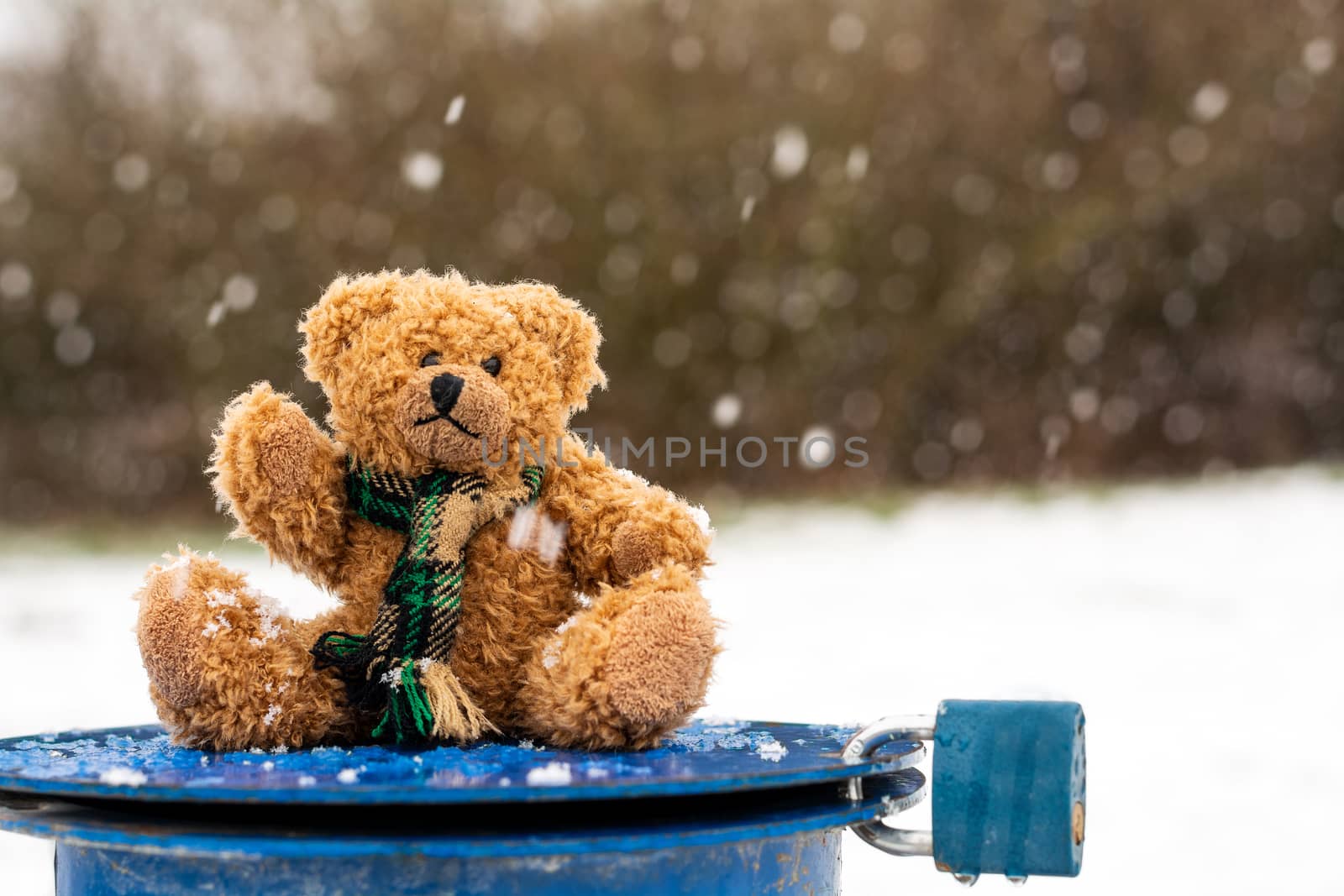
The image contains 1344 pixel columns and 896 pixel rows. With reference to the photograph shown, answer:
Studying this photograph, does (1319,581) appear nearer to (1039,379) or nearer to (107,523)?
(1039,379)

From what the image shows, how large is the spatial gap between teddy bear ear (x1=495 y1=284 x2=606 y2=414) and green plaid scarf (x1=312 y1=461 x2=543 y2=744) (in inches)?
4.6

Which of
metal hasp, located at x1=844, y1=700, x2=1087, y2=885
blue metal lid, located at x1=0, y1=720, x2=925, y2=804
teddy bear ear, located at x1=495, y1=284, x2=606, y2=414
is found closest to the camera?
blue metal lid, located at x1=0, y1=720, x2=925, y2=804

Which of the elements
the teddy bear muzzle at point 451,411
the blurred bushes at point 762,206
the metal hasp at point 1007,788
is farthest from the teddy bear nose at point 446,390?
the blurred bushes at point 762,206

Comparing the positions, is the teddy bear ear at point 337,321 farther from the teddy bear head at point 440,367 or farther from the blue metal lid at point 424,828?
the blue metal lid at point 424,828

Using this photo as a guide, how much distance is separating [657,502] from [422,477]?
0.64 feet

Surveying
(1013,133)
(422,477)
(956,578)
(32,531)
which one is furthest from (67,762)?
(1013,133)

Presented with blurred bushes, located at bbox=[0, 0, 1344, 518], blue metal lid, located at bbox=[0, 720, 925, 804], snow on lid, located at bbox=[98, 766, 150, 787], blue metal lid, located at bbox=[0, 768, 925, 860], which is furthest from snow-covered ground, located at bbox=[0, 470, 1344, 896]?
snow on lid, located at bbox=[98, 766, 150, 787]

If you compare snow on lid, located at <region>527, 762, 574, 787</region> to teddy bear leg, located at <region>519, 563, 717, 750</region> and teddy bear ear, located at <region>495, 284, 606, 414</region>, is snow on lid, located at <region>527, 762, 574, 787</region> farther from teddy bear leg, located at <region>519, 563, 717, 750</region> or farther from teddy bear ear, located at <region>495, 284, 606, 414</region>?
teddy bear ear, located at <region>495, 284, 606, 414</region>

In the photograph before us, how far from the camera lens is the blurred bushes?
10.1 ft

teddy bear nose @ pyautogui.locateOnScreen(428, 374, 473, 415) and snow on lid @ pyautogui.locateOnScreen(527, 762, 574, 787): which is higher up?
teddy bear nose @ pyautogui.locateOnScreen(428, 374, 473, 415)

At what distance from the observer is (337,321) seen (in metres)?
1.03

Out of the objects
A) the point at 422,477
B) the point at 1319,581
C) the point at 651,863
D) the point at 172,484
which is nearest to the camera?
the point at 651,863

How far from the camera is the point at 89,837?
79cm

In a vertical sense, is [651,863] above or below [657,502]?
below
